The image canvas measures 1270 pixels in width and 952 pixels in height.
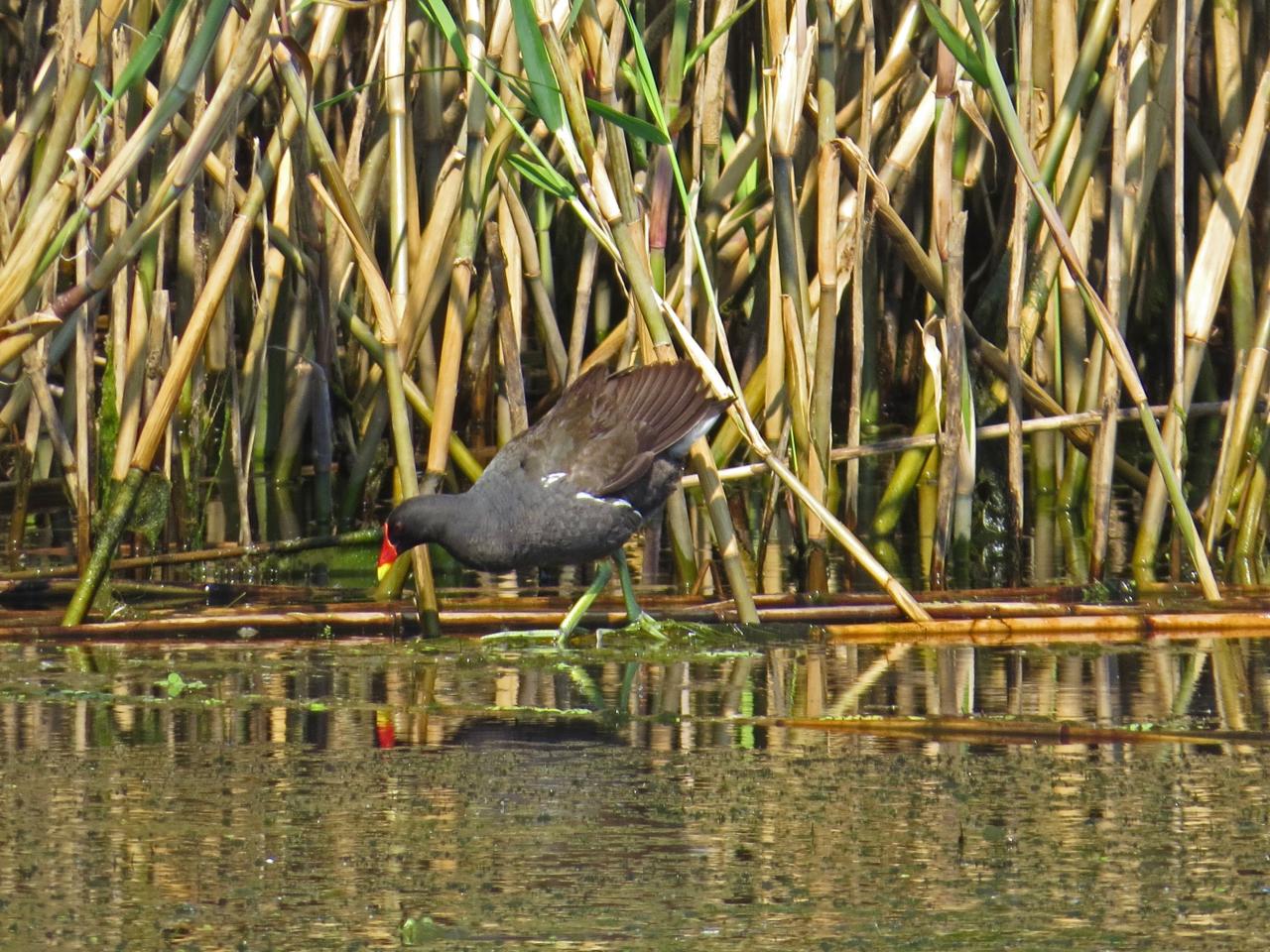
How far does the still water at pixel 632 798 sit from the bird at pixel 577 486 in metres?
0.24

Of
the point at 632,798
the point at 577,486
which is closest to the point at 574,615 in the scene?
the point at 577,486

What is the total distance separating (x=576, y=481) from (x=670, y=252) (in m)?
1.93

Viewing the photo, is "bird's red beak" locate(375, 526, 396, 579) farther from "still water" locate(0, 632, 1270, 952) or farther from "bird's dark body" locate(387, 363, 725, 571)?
"still water" locate(0, 632, 1270, 952)

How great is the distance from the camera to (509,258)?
4.63 metres

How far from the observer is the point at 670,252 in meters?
5.74

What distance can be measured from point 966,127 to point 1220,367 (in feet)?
7.28

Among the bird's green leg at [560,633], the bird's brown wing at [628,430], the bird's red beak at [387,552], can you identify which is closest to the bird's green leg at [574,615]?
the bird's green leg at [560,633]

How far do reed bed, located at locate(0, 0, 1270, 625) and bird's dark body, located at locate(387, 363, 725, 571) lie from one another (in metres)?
0.10

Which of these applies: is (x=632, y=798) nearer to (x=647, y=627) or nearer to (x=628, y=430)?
(x=647, y=627)

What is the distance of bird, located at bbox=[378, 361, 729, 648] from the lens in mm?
3881

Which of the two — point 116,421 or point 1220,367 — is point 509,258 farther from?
point 1220,367

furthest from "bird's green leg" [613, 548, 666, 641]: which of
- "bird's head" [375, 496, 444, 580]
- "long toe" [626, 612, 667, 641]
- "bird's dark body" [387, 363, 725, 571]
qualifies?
"bird's head" [375, 496, 444, 580]

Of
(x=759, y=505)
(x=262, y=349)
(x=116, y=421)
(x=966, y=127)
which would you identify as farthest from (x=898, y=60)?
(x=116, y=421)

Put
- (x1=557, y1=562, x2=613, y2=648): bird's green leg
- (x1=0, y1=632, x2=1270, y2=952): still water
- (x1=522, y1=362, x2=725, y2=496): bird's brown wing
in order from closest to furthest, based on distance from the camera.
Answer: (x1=0, y1=632, x2=1270, y2=952): still water, (x1=557, y1=562, x2=613, y2=648): bird's green leg, (x1=522, y1=362, x2=725, y2=496): bird's brown wing
